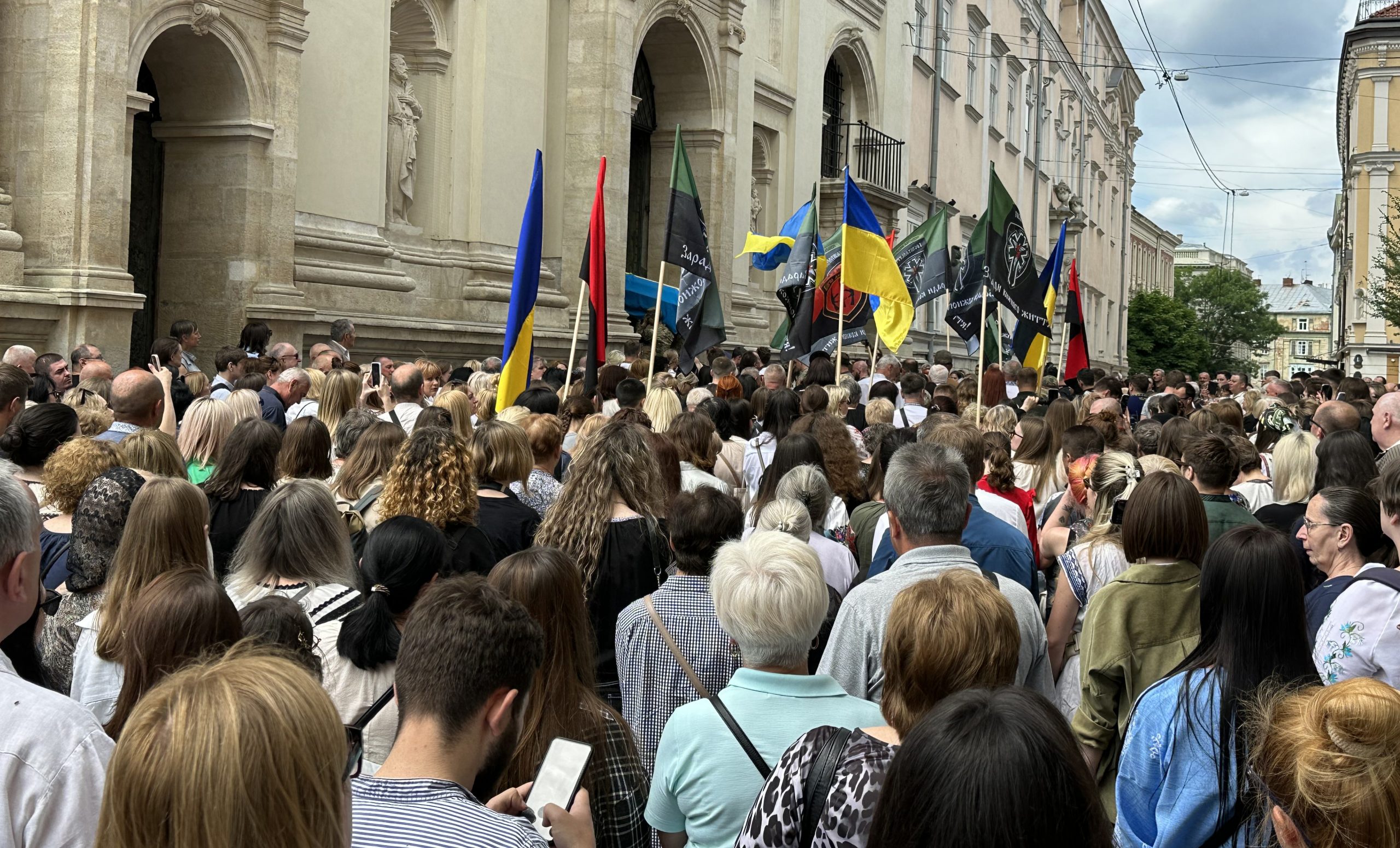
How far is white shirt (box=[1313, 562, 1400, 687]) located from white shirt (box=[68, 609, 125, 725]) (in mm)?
3227

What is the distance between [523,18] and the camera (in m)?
18.2

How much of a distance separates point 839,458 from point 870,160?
24.6 meters

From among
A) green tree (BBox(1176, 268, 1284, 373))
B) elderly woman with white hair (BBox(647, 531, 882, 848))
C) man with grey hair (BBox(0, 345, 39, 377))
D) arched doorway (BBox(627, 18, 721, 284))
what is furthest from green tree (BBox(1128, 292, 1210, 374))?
elderly woman with white hair (BBox(647, 531, 882, 848))

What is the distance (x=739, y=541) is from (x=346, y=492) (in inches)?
103

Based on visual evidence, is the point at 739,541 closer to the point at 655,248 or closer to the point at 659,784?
the point at 659,784

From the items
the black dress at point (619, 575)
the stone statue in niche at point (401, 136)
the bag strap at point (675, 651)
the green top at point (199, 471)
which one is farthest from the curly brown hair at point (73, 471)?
the stone statue in niche at point (401, 136)

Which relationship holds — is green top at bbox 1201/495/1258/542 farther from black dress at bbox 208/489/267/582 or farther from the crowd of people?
black dress at bbox 208/489/267/582

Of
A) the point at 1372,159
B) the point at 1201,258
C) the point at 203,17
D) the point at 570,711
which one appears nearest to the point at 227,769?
the point at 570,711

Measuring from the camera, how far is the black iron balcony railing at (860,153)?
30469mm

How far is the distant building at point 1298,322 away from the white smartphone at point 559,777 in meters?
178

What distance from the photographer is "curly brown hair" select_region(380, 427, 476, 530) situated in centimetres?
525

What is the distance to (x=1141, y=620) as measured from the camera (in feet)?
14.2

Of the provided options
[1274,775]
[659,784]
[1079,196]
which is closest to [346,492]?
[659,784]

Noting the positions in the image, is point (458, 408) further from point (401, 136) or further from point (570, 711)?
point (401, 136)
